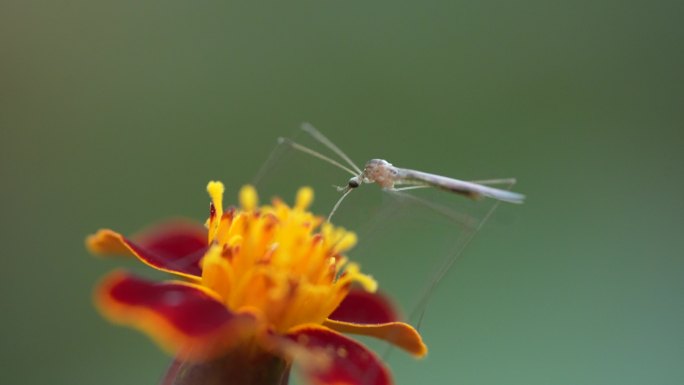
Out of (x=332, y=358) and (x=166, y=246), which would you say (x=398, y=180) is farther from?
(x=332, y=358)

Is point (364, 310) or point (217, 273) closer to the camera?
point (217, 273)

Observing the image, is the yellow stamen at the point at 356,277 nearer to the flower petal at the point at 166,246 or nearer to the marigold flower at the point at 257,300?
the marigold flower at the point at 257,300

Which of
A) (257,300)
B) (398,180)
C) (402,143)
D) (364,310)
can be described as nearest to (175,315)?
(257,300)

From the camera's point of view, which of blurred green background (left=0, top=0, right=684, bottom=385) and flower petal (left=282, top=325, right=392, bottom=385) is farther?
blurred green background (left=0, top=0, right=684, bottom=385)

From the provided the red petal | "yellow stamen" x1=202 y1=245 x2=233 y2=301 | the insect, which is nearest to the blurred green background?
the insect

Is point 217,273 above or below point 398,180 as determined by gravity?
below

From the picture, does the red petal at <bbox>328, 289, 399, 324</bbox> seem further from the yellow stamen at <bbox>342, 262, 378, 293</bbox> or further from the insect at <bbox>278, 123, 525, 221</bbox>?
the insect at <bbox>278, 123, 525, 221</bbox>
